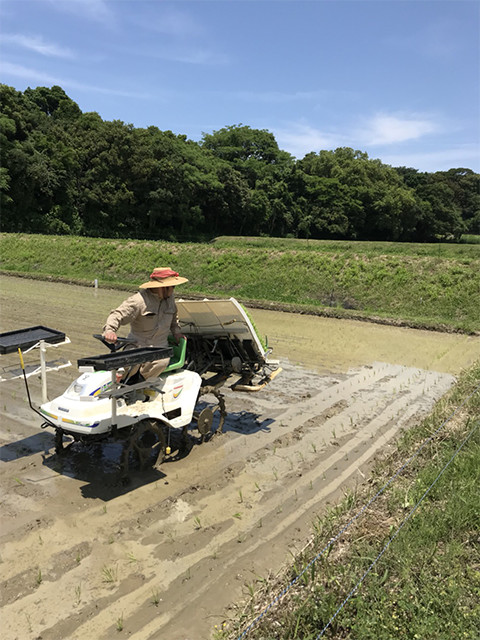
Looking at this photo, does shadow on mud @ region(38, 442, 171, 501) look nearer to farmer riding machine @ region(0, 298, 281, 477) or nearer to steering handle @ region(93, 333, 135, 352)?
farmer riding machine @ region(0, 298, 281, 477)

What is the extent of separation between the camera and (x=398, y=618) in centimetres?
259

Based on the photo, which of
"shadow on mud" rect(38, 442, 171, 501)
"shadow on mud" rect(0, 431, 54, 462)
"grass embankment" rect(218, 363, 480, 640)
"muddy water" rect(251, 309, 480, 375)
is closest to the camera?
"grass embankment" rect(218, 363, 480, 640)

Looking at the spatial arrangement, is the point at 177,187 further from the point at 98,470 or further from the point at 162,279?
the point at 98,470

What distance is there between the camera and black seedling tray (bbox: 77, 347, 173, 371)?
144 inches

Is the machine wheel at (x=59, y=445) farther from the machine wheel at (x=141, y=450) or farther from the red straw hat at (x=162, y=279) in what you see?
the red straw hat at (x=162, y=279)

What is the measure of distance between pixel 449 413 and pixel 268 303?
10674mm

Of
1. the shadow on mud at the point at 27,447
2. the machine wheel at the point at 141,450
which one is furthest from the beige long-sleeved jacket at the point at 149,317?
the shadow on mud at the point at 27,447

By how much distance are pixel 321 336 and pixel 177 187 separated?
3067 cm

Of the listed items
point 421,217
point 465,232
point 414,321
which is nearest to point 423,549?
point 414,321

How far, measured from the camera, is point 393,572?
9.75 feet

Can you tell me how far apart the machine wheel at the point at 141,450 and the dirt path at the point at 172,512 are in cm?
18

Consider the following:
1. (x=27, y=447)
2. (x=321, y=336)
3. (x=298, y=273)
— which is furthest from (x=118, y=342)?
(x=298, y=273)

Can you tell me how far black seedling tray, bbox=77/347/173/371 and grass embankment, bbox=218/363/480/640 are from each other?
1874mm

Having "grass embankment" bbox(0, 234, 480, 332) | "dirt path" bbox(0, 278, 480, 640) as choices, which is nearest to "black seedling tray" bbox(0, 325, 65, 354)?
"dirt path" bbox(0, 278, 480, 640)
